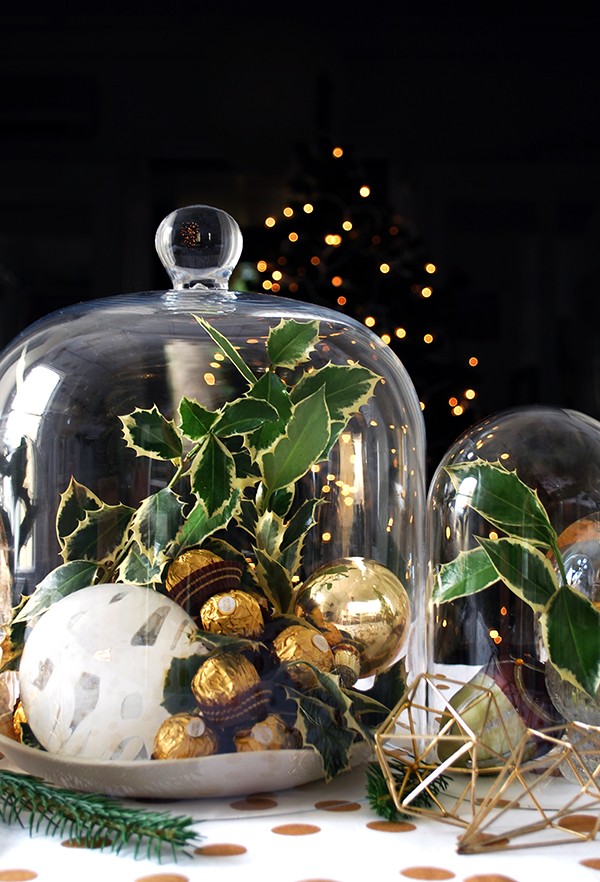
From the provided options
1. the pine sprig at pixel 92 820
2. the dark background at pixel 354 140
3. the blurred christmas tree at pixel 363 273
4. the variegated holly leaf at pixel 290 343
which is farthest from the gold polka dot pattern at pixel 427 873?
the dark background at pixel 354 140

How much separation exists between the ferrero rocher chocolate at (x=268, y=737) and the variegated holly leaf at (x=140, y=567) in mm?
101

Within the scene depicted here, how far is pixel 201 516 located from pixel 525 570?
7.6 inches

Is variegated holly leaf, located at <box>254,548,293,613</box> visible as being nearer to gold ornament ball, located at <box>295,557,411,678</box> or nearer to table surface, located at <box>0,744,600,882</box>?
gold ornament ball, located at <box>295,557,411,678</box>

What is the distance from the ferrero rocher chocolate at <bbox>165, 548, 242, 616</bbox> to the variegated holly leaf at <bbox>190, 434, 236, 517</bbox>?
3cm

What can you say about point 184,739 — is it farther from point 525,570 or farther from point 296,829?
point 525,570

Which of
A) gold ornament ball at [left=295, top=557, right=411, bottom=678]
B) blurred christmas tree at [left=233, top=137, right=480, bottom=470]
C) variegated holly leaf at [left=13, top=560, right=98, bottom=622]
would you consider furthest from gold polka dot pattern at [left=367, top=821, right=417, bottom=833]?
blurred christmas tree at [left=233, top=137, right=480, bottom=470]

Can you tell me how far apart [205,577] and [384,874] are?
20cm

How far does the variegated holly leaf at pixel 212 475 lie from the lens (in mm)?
636

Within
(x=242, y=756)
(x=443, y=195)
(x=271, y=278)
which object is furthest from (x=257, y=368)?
(x=443, y=195)

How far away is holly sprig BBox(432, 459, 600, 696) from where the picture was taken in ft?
2.04

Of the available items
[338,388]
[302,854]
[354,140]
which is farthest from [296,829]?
→ [354,140]

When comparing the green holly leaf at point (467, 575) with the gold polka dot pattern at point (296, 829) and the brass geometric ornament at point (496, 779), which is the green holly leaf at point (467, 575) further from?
the gold polka dot pattern at point (296, 829)

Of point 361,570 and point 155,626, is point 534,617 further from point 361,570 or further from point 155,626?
point 155,626

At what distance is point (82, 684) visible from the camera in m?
0.62
